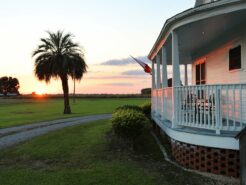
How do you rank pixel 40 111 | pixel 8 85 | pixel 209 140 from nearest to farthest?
1. pixel 209 140
2. pixel 40 111
3. pixel 8 85

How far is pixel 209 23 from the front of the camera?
9.38 m

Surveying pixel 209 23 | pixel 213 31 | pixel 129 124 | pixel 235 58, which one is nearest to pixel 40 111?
pixel 129 124

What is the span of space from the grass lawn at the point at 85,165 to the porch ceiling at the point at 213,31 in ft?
12.2

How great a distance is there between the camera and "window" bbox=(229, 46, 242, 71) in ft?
35.9

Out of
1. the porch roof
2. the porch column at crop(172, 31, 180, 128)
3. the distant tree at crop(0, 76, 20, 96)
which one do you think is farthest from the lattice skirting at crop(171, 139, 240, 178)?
the distant tree at crop(0, 76, 20, 96)

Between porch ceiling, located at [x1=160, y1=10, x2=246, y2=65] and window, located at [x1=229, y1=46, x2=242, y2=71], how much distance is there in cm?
40

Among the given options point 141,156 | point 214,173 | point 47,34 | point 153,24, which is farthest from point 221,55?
point 47,34

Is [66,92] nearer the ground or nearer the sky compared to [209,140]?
nearer the sky

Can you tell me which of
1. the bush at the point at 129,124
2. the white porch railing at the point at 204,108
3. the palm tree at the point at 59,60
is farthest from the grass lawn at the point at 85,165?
the palm tree at the point at 59,60

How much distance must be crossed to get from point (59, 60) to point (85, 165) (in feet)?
79.0

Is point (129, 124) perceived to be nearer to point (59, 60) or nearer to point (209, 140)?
point (209, 140)

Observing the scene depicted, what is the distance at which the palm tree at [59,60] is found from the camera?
3180 cm

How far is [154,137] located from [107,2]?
850 centimetres

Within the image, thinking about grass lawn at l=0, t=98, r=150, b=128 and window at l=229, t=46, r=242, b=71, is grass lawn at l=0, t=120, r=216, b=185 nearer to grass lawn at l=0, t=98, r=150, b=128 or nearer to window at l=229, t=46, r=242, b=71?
window at l=229, t=46, r=242, b=71
